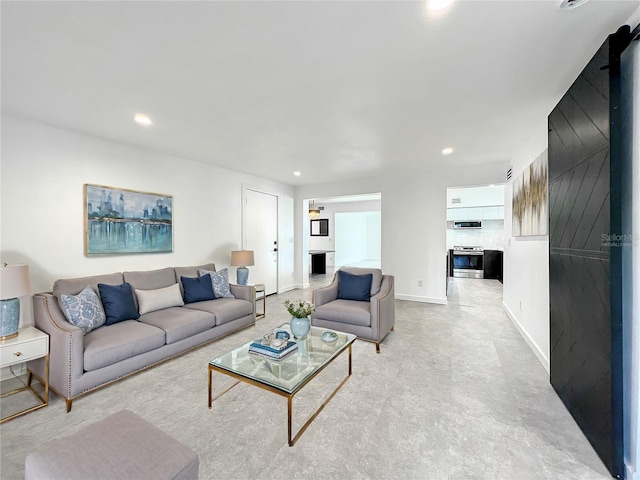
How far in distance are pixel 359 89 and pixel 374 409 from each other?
2455mm

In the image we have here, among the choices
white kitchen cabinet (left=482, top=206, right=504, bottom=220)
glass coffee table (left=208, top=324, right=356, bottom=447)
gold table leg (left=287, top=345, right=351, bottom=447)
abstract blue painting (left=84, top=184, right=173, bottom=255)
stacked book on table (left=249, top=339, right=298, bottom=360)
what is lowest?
gold table leg (left=287, top=345, right=351, bottom=447)

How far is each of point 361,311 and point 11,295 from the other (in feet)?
10.1

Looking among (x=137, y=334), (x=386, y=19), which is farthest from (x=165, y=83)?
(x=137, y=334)

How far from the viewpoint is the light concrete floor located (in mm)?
1506

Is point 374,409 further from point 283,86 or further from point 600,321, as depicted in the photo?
point 283,86

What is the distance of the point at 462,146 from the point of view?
3547 millimetres

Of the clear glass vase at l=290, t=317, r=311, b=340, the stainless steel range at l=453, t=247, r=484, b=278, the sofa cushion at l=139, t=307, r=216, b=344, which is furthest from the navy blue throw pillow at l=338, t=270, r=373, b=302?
the stainless steel range at l=453, t=247, r=484, b=278

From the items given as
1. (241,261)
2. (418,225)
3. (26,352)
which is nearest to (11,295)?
(26,352)

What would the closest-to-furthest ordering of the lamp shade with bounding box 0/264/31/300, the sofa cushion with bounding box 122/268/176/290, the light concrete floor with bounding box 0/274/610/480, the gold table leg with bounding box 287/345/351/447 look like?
the light concrete floor with bounding box 0/274/610/480 → the gold table leg with bounding box 287/345/351/447 → the lamp shade with bounding box 0/264/31/300 → the sofa cushion with bounding box 122/268/176/290

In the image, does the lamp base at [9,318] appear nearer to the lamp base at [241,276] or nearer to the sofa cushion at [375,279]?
the lamp base at [241,276]

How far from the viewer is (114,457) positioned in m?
1.05

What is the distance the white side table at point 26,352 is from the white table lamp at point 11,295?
89 millimetres

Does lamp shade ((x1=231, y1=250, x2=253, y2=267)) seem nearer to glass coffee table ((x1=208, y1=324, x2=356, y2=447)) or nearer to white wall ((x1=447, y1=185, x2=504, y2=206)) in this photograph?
glass coffee table ((x1=208, y1=324, x2=356, y2=447))

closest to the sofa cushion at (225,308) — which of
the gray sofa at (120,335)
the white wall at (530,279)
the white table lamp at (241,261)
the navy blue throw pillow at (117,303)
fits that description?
the gray sofa at (120,335)
